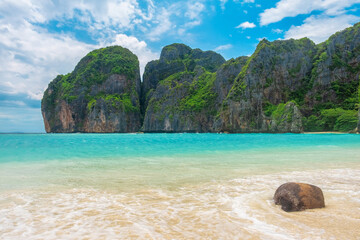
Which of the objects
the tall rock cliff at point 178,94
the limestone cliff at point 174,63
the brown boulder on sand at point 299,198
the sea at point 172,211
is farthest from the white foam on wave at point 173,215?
the limestone cliff at point 174,63

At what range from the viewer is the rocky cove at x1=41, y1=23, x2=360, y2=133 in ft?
263

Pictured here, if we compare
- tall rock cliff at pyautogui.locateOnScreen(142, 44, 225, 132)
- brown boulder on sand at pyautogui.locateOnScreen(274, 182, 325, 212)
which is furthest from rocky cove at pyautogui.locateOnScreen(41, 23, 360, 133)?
brown boulder on sand at pyautogui.locateOnScreen(274, 182, 325, 212)

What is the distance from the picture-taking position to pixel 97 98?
415ft

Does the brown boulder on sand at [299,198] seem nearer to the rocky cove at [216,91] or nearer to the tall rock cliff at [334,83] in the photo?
the rocky cove at [216,91]

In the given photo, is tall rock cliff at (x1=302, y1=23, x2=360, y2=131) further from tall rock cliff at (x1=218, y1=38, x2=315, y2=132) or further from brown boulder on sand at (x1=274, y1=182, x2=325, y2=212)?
brown boulder on sand at (x1=274, y1=182, x2=325, y2=212)

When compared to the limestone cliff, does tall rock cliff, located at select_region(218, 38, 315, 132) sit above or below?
below

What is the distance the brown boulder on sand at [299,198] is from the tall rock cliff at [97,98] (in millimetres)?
120637

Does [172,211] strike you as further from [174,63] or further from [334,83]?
[174,63]

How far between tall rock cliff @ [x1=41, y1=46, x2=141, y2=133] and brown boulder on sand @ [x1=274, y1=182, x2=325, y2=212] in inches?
4750

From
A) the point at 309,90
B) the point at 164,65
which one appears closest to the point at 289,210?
the point at 309,90

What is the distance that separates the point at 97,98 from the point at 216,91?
67343 millimetres

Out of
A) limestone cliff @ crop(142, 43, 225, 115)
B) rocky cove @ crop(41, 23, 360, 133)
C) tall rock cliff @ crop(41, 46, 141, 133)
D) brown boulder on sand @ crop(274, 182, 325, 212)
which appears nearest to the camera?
brown boulder on sand @ crop(274, 182, 325, 212)

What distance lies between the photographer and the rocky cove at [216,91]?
80.1m

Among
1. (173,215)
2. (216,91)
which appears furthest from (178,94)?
(173,215)
